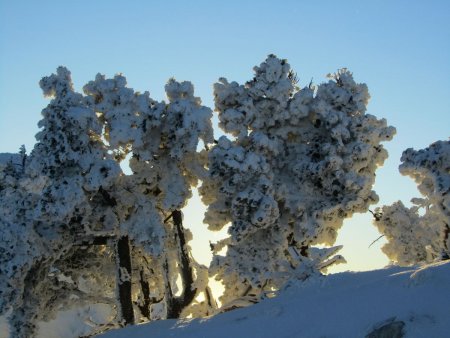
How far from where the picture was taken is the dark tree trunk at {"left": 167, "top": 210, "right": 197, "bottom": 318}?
21844mm

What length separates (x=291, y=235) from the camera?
24.8 m

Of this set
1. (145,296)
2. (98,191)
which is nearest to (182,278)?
(145,296)

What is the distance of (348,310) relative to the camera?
11.7m

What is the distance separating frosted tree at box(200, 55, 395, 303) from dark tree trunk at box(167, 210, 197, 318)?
1.36m

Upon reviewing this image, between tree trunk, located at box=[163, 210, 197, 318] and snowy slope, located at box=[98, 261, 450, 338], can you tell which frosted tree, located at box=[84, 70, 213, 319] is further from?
snowy slope, located at box=[98, 261, 450, 338]

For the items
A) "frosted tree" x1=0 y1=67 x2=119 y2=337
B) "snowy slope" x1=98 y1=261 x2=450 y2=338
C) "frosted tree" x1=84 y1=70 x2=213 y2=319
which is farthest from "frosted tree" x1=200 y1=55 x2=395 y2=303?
"snowy slope" x1=98 y1=261 x2=450 y2=338

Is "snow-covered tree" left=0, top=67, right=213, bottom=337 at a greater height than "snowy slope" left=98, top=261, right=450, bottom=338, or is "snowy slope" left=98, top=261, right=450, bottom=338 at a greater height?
"snow-covered tree" left=0, top=67, right=213, bottom=337

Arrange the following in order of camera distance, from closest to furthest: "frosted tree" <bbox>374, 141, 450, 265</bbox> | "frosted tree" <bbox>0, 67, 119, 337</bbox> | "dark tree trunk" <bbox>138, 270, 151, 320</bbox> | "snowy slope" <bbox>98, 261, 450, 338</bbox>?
1. "snowy slope" <bbox>98, 261, 450, 338</bbox>
2. "frosted tree" <bbox>374, 141, 450, 265</bbox>
3. "frosted tree" <bbox>0, 67, 119, 337</bbox>
4. "dark tree trunk" <bbox>138, 270, 151, 320</bbox>

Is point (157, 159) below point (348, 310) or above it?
above

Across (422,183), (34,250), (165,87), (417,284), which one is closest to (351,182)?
(422,183)

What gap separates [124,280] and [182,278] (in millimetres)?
2299

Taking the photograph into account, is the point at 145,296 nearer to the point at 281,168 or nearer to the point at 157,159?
the point at 157,159

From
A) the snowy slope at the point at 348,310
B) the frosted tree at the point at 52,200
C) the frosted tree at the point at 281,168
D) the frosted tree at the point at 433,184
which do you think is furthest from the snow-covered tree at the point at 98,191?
the frosted tree at the point at 433,184

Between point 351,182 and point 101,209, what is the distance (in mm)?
10216
